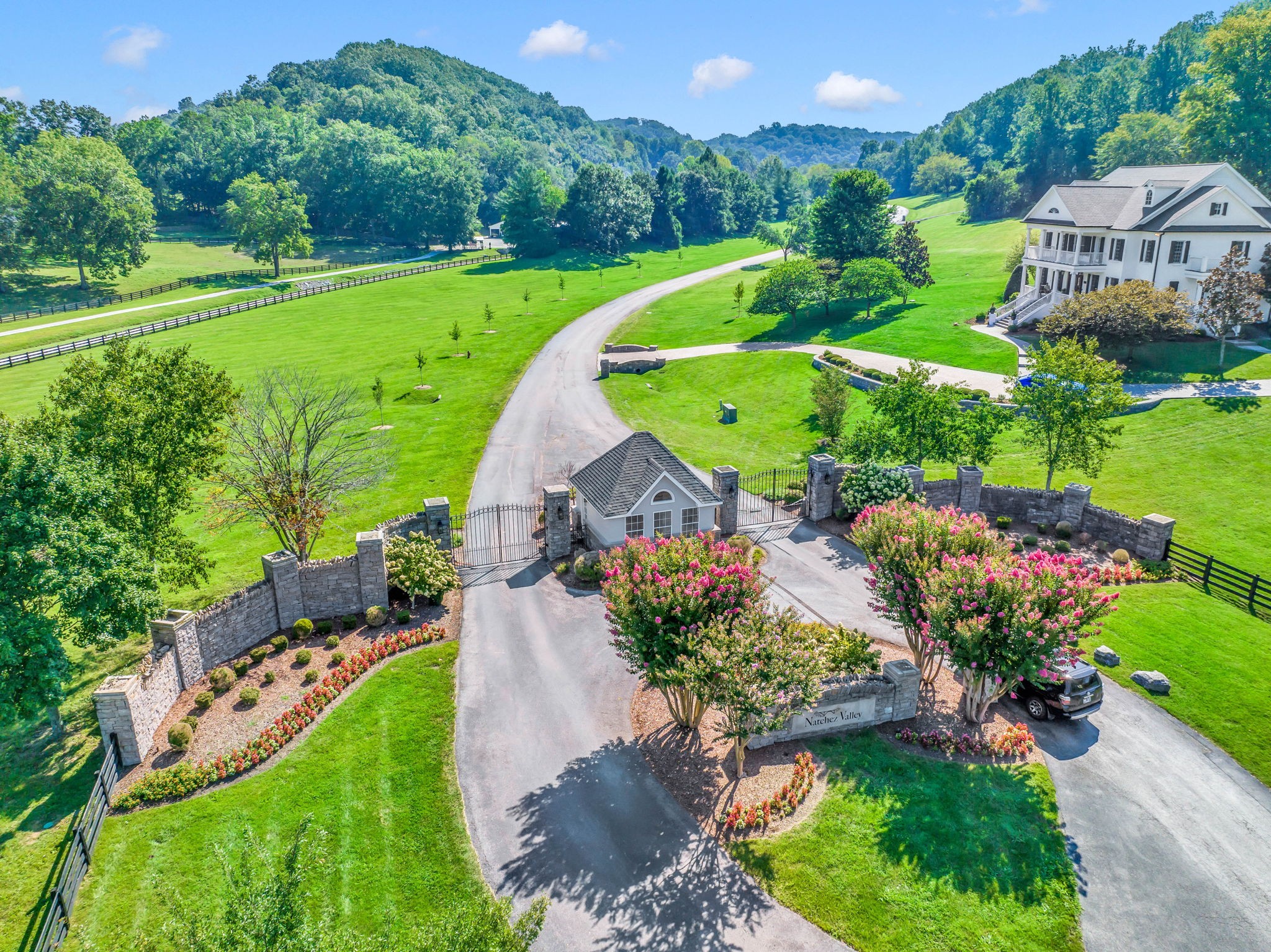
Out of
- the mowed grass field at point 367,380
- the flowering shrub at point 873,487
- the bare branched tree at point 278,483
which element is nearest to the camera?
the mowed grass field at point 367,380

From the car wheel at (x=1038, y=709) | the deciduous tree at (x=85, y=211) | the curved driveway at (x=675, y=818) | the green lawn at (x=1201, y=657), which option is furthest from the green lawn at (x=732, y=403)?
the deciduous tree at (x=85, y=211)

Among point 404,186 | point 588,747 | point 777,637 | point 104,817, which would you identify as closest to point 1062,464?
point 777,637

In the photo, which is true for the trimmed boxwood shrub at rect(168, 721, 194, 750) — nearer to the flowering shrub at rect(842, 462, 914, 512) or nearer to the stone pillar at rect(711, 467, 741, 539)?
the stone pillar at rect(711, 467, 741, 539)

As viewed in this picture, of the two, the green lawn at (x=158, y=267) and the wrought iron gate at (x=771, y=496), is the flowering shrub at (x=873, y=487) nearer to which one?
the wrought iron gate at (x=771, y=496)

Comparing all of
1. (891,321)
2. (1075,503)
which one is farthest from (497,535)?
(891,321)

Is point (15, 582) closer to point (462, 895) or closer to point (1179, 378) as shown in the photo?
point (462, 895)

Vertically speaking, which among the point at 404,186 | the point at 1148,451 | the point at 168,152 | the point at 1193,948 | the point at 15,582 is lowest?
the point at 1193,948
